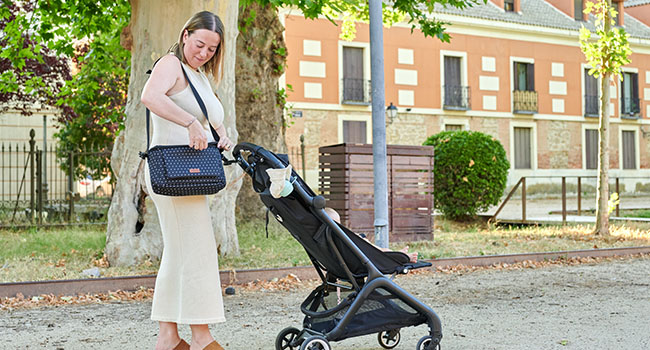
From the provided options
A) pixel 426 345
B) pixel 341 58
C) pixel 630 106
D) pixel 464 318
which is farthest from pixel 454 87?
pixel 426 345

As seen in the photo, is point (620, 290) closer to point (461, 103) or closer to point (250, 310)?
point (250, 310)

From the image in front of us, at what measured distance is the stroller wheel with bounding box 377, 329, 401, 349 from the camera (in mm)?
4039

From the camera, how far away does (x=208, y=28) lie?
343 centimetres

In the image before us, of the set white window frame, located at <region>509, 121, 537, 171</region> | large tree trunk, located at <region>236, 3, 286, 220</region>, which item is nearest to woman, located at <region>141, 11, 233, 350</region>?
large tree trunk, located at <region>236, 3, 286, 220</region>

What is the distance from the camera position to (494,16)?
28875mm

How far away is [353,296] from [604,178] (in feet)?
26.5

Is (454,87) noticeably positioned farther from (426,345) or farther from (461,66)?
(426,345)

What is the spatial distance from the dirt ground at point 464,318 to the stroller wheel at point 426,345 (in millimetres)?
299

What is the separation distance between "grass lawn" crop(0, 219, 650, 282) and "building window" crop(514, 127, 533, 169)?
1805cm

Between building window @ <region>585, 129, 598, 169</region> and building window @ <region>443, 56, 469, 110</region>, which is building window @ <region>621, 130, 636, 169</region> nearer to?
building window @ <region>585, 129, 598, 169</region>

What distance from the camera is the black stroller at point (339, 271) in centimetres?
356

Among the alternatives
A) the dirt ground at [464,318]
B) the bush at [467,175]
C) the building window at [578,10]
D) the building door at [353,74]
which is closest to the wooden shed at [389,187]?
the dirt ground at [464,318]

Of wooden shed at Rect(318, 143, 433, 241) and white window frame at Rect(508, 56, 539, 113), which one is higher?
white window frame at Rect(508, 56, 539, 113)

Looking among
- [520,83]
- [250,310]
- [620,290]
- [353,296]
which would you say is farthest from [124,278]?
[520,83]
